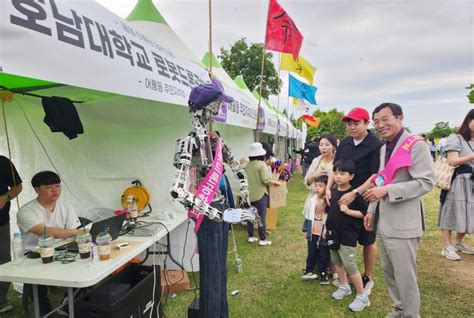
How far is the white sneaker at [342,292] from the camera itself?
2859 millimetres

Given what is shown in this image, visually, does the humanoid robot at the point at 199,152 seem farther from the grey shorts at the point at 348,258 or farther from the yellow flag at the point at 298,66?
the yellow flag at the point at 298,66

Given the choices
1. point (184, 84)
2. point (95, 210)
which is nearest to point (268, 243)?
point (95, 210)

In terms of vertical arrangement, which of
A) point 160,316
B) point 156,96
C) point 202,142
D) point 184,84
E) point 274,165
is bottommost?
point 160,316

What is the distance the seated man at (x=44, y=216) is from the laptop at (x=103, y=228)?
0.23m

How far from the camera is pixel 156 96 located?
2234mm

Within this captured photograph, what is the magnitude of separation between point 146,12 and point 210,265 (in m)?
3.39

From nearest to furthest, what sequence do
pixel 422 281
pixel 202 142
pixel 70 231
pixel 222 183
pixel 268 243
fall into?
Result: pixel 202 142 < pixel 222 183 < pixel 70 231 < pixel 422 281 < pixel 268 243

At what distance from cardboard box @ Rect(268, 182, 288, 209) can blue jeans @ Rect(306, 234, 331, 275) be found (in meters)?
1.56

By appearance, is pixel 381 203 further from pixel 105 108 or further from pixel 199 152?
pixel 105 108

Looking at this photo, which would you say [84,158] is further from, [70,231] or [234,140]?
[234,140]

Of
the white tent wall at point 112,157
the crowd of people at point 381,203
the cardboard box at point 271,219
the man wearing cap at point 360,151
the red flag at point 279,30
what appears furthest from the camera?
the cardboard box at point 271,219

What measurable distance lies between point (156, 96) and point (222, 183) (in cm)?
88

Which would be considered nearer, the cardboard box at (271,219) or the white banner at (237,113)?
the white banner at (237,113)

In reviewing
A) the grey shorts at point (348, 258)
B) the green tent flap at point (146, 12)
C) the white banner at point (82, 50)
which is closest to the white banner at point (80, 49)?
the white banner at point (82, 50)
